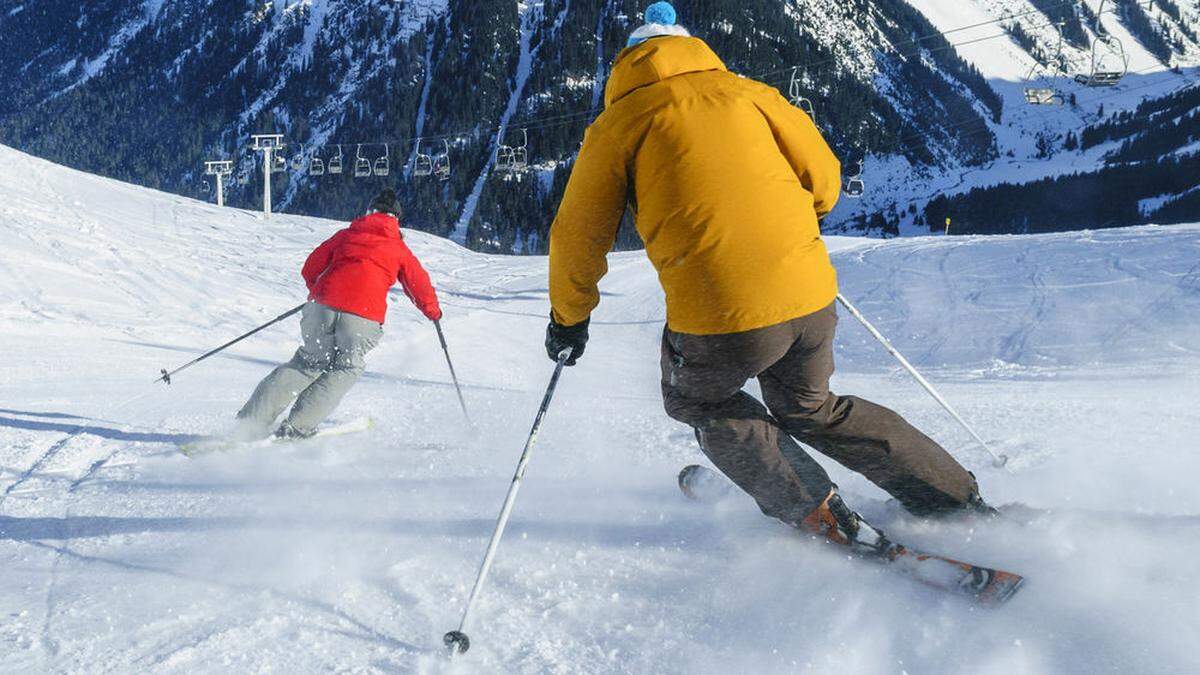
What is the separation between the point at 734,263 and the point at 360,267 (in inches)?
116

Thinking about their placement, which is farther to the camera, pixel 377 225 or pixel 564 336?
pixel 377 225

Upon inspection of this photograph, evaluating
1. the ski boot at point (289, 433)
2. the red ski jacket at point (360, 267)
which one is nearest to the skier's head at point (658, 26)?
the red ski jacket at point (360, 267)

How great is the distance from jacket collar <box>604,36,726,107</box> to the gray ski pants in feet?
8.89

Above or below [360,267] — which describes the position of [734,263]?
above

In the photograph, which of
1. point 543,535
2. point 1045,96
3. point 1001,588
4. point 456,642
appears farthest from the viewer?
point 1045,96

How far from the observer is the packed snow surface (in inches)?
83.7

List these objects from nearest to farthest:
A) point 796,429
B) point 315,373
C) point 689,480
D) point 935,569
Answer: point 935,569 < point 796,429 < point 689,480 < point 315,373

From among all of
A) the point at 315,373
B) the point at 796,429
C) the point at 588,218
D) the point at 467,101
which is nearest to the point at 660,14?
the point at 588,218

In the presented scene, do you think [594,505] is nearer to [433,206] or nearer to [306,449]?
[306,449]

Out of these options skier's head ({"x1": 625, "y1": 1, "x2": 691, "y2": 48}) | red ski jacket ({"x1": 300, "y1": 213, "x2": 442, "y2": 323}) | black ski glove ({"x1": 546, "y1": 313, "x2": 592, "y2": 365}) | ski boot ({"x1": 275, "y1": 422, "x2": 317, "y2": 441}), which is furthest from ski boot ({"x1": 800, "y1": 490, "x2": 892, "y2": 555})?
ski boot ({"x1": 275, "y1": 422, "x2": 317, "y2": 441})

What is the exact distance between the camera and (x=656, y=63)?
2.34 metres

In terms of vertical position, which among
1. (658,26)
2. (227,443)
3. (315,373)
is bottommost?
(227,443)

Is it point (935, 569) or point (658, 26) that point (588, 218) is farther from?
point (935, 569)

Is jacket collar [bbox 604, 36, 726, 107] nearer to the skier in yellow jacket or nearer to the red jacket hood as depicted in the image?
the skier in yellow jacket
